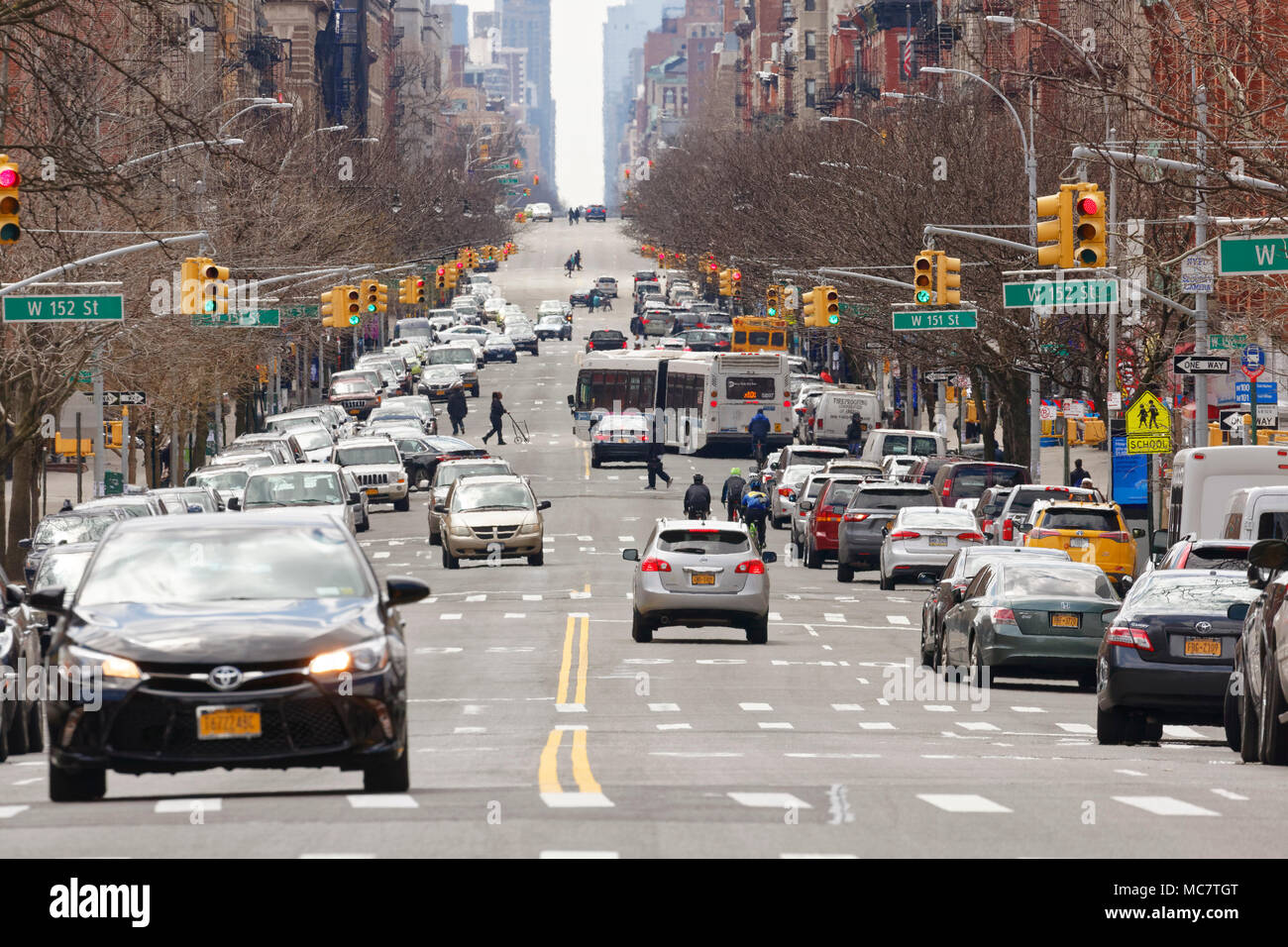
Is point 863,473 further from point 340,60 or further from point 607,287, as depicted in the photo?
point 607,287

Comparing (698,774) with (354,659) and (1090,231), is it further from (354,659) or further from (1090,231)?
(1090,231)

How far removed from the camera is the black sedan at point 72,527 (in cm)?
3228

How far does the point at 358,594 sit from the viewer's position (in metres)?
12.8

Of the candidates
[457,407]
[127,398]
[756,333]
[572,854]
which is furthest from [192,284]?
[756,333]

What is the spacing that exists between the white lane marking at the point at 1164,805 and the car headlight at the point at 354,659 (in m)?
3.91

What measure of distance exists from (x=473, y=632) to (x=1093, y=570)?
Answer: 341 inches

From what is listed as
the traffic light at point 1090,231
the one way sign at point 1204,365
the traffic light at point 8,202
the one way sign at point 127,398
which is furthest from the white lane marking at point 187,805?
the one way sign at point 127,398

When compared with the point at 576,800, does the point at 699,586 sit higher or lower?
lower

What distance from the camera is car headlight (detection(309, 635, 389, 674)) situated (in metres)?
11.9

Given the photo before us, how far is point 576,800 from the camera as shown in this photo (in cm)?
1236

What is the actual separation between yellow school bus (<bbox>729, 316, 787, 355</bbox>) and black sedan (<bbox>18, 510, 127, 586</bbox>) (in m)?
56.9

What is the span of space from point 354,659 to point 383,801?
0.74 metres

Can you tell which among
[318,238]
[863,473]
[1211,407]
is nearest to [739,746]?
[863,473]

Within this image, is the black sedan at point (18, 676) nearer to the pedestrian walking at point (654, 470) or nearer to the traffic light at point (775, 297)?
the pedestrian walking at point (654, 470)
